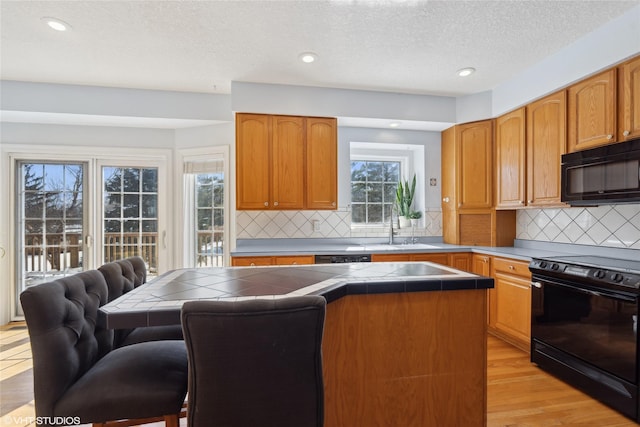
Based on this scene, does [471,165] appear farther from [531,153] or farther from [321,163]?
[321,163]

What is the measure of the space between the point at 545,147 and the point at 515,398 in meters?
2.13

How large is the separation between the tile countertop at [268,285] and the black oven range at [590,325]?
1.12 metres

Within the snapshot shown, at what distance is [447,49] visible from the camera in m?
2.52

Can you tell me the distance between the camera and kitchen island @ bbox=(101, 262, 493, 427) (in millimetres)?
1456

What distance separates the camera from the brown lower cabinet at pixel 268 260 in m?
2.95

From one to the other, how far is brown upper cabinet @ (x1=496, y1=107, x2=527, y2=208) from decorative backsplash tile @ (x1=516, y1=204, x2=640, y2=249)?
14.3 inches

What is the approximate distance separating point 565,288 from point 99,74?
14.5ft

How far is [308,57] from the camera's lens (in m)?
2.63

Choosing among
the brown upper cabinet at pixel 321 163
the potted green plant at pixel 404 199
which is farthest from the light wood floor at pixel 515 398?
the brown upper cabinet at pixel 321 163

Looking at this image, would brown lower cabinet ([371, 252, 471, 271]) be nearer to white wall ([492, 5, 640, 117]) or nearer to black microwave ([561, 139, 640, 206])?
black microwave ([561, 139, 640, 206])

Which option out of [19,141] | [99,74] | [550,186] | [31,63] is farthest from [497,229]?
[19,141]

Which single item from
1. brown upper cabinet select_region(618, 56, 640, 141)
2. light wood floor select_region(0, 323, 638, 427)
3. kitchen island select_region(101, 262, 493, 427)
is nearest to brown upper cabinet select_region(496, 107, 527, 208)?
brown upper cabinet select_region(618, 56, 640, 141)

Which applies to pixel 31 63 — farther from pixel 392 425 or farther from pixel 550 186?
pixel 550 186

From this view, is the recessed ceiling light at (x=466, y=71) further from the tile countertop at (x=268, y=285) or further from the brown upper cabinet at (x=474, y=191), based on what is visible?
the tile countertop at (x=268, y=285)
